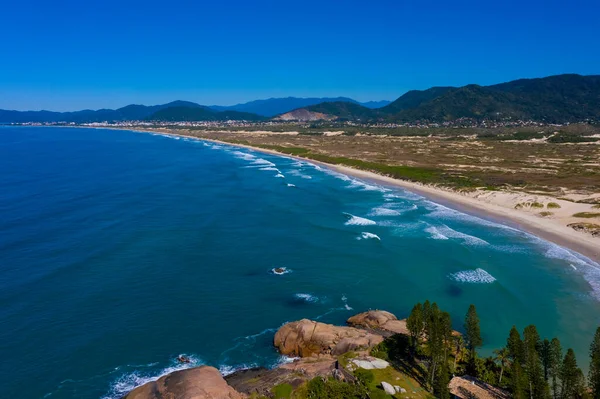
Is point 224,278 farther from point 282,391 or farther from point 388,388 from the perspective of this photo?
point 388,388

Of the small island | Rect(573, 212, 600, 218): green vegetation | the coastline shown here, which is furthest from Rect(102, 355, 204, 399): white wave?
Rect(573, 212, 600, 218): green vegetation

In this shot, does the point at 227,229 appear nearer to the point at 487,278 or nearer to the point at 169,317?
the point at 169,317

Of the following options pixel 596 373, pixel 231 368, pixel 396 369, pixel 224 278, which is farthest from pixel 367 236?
pixel 596 373

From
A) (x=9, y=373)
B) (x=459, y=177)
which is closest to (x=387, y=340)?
(x=9, y=373)

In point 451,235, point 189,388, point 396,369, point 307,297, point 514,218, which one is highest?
point 189,388

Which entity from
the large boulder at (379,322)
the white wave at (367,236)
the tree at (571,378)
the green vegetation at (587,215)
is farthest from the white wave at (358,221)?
the tree at (571,378)

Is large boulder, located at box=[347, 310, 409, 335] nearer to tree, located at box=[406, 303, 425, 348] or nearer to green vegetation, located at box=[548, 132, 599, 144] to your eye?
tree, located at box=[406, 303, 425, 348]
